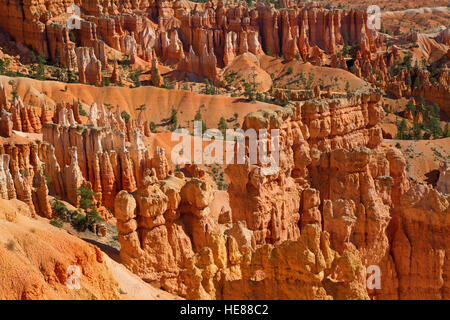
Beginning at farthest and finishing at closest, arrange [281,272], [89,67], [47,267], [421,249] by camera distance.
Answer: [89,67] < [421,249] < [281,272] < [47,267]

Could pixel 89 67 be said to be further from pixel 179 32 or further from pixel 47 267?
pixel 47 267

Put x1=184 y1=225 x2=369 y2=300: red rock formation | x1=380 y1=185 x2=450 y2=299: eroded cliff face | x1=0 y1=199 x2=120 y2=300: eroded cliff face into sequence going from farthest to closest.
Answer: x1=380 y1=185 x2=450 y2=299: eroded cliff face < x1=184 y1=225 x2=369 y2=300: red rock formation < x1=0 y1=199 x2=120 y2=300: eroded cliff face

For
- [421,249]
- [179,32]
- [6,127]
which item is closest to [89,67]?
[179,32]

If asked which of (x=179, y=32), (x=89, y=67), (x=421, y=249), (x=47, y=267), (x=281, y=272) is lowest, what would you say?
(x=421, y=249)

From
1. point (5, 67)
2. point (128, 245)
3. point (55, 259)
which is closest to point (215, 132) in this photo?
point (5, 67)

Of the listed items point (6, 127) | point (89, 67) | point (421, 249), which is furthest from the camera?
point (89, 67)

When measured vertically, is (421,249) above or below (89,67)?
below

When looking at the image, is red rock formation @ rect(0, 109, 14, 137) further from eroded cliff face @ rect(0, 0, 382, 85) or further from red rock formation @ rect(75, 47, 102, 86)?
red rock formation @ rect(75, 47, 102, 86)

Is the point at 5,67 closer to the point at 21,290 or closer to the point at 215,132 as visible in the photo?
the point at 215,132

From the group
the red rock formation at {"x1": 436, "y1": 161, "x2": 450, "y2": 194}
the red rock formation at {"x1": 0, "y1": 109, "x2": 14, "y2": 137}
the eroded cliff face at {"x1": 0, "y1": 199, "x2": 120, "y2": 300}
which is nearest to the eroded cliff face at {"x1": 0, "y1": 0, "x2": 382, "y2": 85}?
the red rock formation at {"x1": 0, "y1": 109, "x2": 14, "y2": 137}

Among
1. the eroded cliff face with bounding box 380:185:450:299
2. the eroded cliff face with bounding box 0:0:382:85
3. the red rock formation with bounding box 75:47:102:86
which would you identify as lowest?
the eroded cliff face with bounding box 380:185:450:299

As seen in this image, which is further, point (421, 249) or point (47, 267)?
point (421, 249)
